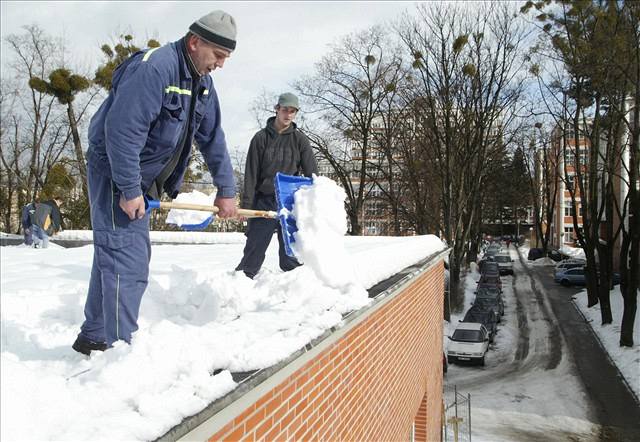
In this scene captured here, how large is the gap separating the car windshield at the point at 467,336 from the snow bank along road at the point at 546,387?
101 centimetres

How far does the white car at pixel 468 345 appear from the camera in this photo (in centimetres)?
1988

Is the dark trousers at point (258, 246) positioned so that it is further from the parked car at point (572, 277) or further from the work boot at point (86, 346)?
the parked car at point (572, 277)

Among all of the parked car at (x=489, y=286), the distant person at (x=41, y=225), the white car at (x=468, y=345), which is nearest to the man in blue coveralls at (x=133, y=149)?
the distant person at (x=41, y=225)

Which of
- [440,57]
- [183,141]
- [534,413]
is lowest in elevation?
[534,413]

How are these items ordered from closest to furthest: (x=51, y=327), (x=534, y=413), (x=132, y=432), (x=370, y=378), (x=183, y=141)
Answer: (x=132, y=432) → (x=183, y=141) → (x=51, y=327) → (x=370, y=378) → (x=534, y=413)

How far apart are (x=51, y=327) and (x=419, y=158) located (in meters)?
27.3

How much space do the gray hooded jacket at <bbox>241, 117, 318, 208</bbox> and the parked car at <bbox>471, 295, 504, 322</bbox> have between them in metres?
22.3

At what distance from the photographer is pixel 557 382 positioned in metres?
17.5

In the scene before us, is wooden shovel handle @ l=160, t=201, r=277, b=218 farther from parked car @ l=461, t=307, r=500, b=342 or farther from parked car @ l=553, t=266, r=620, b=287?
parked car @ l=553, t=266, r=620, b=287

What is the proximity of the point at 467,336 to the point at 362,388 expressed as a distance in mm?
17310

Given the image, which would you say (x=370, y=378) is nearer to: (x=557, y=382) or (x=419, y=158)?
(x=557, y=382)

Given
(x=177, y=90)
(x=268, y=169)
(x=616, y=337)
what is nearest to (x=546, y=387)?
(x=616, y=337)

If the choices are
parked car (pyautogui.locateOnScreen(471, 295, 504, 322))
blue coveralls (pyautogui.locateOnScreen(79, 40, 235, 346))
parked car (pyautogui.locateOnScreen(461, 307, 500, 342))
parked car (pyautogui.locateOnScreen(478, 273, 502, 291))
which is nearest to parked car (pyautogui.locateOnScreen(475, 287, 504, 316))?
parked car (pyautogui.locateOnScreen(471, 295, 504, 322))

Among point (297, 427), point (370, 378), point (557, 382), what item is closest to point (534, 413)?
point (557, 382)
